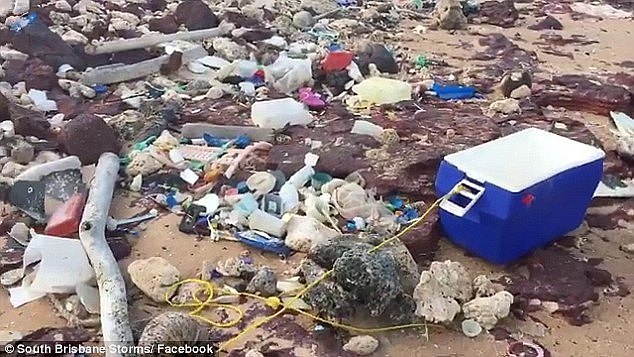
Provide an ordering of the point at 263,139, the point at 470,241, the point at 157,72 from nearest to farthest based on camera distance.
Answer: the point at 470,241, the point at 263,139, the point at 157,72

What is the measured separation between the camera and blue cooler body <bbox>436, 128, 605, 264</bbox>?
311 cm

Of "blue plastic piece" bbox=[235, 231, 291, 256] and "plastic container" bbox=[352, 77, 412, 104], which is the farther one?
"plastic container" bbox=[352, 77, 412, 104]

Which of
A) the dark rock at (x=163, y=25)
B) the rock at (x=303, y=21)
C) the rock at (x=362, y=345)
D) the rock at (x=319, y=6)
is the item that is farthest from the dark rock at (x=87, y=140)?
the rock at (x=319, y=6)

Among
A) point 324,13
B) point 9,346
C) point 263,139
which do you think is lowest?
point 324,13

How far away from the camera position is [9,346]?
8.99ft

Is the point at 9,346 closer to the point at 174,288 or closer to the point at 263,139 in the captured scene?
the point at 174,288

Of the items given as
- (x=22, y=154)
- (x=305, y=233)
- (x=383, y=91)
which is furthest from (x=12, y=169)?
(x=383, y=91)

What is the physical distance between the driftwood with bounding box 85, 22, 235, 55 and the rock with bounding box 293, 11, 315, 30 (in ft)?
2.47

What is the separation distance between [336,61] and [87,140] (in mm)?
2230

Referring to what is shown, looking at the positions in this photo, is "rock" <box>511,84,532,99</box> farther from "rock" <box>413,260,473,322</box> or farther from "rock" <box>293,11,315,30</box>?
"rock" <box>413,260,473,322</box>

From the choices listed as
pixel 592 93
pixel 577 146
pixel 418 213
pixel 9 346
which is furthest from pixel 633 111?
pixel 9 346

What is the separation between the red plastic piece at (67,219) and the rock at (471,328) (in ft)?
5.66

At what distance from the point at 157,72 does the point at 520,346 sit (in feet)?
12.4

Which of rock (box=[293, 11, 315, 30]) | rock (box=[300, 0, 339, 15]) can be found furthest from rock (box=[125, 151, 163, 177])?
rock (box=[300, 0, 339, 15])
